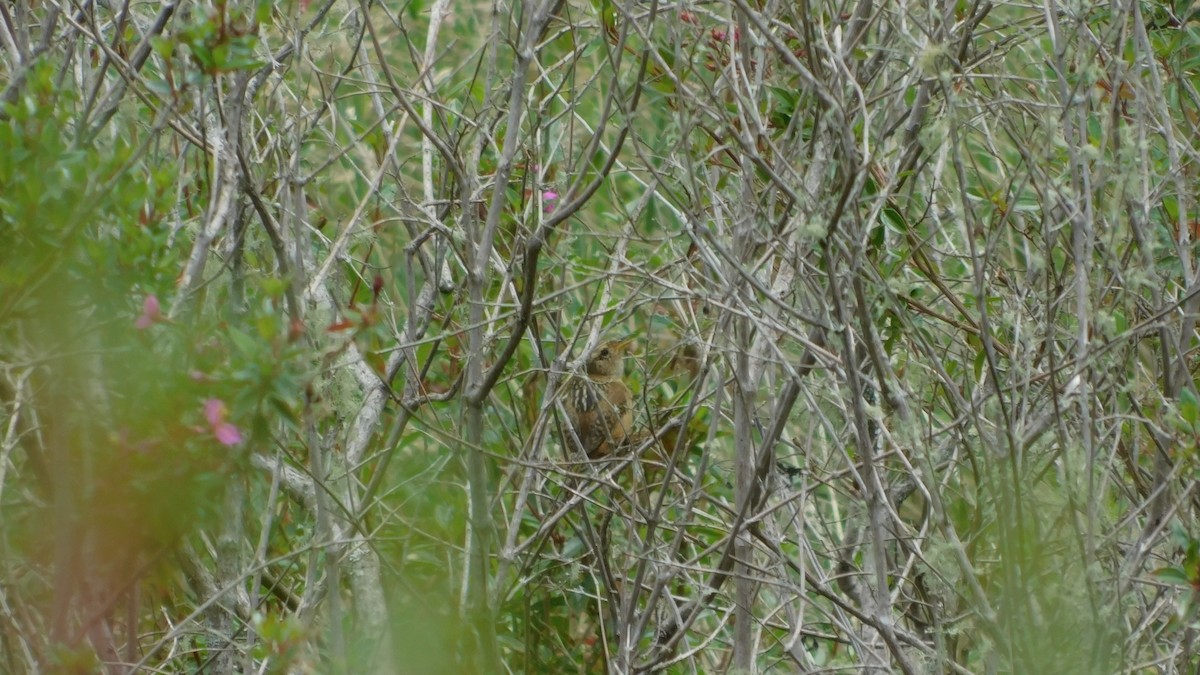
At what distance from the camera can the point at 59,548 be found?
2.18 m

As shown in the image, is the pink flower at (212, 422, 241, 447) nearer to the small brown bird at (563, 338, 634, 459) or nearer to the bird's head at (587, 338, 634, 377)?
the small brown bird at (563, 338, 634, 459)

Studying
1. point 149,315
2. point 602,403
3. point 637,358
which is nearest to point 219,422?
point 149,315

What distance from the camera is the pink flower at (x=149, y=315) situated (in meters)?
2.36

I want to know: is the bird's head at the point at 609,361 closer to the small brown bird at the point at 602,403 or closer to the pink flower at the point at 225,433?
the small brown bird at the point at 602,403

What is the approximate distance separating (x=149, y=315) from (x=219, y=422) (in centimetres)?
27

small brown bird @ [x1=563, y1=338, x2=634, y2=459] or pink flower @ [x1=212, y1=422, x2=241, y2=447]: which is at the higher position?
pink flower @ [x1=212, y1=422, x2=241, y2=447]

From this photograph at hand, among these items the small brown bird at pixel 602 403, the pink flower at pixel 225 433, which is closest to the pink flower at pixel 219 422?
the pink flower at pixel 225 433

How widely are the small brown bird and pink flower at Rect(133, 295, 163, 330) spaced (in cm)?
229

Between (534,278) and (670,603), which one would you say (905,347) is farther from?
(534,278)

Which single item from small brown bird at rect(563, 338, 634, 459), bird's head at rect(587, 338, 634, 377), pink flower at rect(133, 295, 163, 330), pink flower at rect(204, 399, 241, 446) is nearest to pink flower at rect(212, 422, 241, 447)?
pink flower at rect(204, 399, 241, 446)

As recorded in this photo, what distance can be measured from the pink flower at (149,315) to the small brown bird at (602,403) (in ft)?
7.51

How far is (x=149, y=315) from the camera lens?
237cm

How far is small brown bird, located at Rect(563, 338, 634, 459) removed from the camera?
15.3ft

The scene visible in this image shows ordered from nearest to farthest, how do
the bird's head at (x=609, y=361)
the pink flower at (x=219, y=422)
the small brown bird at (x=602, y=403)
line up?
the pink flower at (x=219, y=422), the small brown bird at (x=602, y=403), the bird's head at (x=609, y=361)
